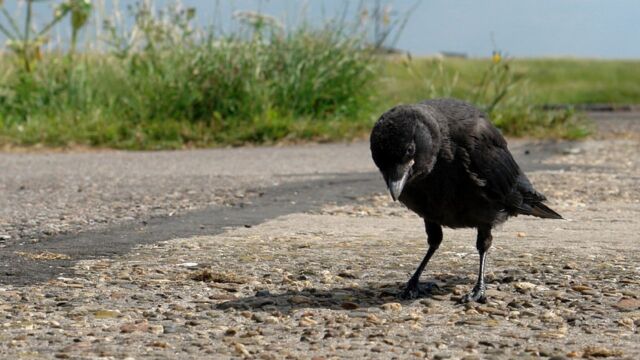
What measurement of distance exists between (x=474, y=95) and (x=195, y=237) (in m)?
8.10

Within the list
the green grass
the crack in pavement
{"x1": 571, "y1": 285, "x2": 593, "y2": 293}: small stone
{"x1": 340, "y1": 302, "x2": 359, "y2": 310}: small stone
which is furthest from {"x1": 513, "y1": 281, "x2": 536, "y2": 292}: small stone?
the green grass

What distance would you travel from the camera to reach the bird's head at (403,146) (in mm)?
3902

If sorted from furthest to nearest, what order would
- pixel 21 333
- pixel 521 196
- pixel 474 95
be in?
pixel 474 95 → pixel 521 196 → pixel 21 333

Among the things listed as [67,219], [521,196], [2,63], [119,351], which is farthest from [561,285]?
[2,63]

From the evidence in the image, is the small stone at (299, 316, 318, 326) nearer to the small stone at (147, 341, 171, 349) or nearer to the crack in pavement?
the small stone at (147, 341, 171, 349)

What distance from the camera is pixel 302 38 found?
1334 cm

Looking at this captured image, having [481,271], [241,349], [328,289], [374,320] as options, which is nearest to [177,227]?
[328,289]

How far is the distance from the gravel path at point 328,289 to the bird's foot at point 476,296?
48 mm

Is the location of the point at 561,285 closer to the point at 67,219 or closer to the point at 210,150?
the point at 67,219

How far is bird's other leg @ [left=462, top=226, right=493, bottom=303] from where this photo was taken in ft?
14.0

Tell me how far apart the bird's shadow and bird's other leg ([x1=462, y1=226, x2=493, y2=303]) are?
110 mm

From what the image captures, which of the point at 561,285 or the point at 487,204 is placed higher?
the point at 487,204

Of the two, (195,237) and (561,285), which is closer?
(561,285)

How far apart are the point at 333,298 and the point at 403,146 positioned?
78cm
